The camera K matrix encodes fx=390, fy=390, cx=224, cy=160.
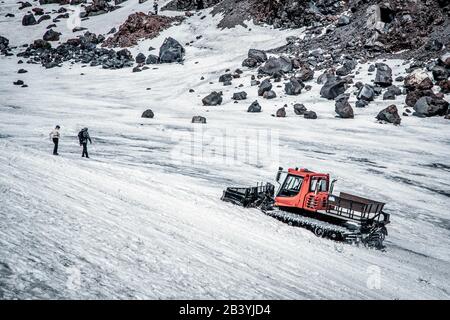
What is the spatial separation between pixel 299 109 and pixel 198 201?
2641 cm

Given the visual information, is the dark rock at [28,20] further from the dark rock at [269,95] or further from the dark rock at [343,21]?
the dark rock at [269,95]

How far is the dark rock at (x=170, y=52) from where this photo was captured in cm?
6309

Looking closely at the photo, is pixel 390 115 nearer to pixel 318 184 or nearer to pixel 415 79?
pixel 415 79

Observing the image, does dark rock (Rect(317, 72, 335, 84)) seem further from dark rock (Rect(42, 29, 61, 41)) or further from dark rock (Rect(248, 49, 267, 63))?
dark rock (Rect(42, 29, 61, 41))

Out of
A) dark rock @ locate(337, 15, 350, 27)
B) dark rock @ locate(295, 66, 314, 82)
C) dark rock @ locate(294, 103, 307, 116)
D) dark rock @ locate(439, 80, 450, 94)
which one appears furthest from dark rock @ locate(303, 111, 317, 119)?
dark rock @ locate(337, 15, 350, 27)

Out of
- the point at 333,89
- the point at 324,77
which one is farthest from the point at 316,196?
the point at 324,77

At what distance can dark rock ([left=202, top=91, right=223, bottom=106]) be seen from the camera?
4431cm

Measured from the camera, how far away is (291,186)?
48.0 ft

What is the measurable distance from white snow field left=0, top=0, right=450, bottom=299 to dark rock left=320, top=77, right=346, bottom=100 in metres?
1.59

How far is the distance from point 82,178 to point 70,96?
132ft

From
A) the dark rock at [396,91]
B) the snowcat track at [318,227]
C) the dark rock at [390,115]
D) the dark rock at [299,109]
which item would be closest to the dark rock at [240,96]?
the dark rock at [299,109]

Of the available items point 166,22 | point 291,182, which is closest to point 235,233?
point 291,182

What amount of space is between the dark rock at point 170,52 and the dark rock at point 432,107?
39.4 m
